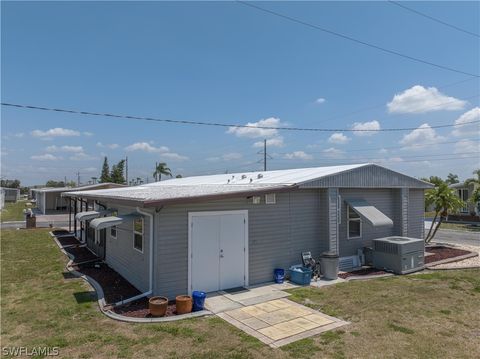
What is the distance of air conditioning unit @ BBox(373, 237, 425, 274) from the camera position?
1273 centimetres

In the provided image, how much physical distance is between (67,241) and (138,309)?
43.7 ft

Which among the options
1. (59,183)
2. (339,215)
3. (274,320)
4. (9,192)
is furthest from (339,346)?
(59,183)

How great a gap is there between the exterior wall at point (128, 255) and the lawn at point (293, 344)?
135 cm

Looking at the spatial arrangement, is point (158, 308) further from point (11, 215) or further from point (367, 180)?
point (11, 215)

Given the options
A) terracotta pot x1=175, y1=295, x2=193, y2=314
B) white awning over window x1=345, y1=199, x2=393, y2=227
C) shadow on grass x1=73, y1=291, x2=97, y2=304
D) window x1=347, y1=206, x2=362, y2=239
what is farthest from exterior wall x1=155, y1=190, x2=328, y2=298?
shadow on grass x1=73, y1=291, x2=97, y2=304

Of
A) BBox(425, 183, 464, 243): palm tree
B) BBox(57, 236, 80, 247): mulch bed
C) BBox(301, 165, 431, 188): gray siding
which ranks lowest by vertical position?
BBox(57, 236, 80, 247): mulch bed

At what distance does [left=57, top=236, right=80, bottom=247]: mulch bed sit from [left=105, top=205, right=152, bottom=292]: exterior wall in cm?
608

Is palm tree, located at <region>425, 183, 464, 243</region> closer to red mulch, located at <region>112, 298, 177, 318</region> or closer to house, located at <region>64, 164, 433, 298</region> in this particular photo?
house, located at <region>64, 164, 433, 298</region>

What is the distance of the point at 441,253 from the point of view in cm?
1672

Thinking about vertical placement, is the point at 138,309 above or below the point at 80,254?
below

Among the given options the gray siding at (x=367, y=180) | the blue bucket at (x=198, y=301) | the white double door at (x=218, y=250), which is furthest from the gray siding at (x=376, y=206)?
the blue bucket at (x=198, y=301)

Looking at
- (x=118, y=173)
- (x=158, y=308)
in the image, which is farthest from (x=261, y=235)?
(x=118, y=173)

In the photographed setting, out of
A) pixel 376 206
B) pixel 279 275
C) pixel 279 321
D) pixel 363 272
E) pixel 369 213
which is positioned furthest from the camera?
pixel 376 206

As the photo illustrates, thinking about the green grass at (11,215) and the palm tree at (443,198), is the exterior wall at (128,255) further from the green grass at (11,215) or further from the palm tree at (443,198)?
the green grass at (11,215)
